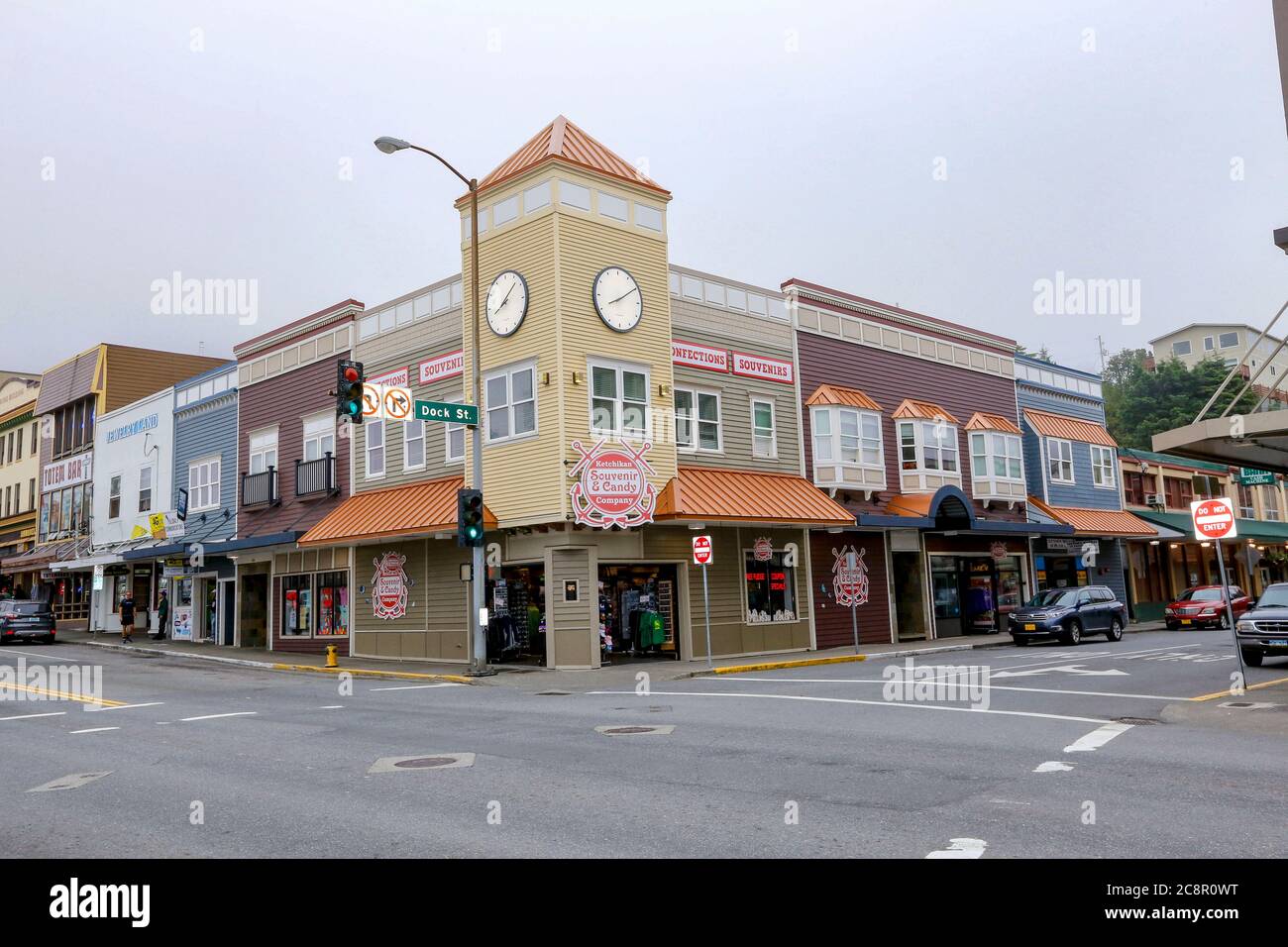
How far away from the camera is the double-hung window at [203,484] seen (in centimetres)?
3512

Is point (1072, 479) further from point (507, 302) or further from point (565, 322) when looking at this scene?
point (507, 302)

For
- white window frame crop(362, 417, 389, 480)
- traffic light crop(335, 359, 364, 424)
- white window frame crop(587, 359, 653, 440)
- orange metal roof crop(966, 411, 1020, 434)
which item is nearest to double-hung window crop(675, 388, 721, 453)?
white window frame crop(587, 359, 653, 440)

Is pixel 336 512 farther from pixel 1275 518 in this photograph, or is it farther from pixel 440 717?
pixel 1275 518

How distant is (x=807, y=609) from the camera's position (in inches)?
1086

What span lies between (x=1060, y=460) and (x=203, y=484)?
3270 cm

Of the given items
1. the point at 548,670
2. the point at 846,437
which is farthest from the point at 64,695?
the point at 846,437

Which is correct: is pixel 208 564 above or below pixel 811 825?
above

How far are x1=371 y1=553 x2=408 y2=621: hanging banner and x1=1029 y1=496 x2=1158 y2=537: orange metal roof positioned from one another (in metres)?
23.4

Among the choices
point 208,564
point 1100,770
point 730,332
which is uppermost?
point 730,332

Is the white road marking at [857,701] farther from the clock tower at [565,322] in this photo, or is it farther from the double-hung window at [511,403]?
the double-hung window at [511,403]

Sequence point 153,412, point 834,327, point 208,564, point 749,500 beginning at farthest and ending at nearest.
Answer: point 153,412 → point 208,564 → point 834,327 → point 749,500

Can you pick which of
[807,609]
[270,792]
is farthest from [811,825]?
[807,609]

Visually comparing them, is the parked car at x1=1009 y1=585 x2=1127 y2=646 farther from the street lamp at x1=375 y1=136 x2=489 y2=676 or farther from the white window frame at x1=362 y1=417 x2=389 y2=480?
the white window frame at x1=362 y1=417 x2=389 y2=480
